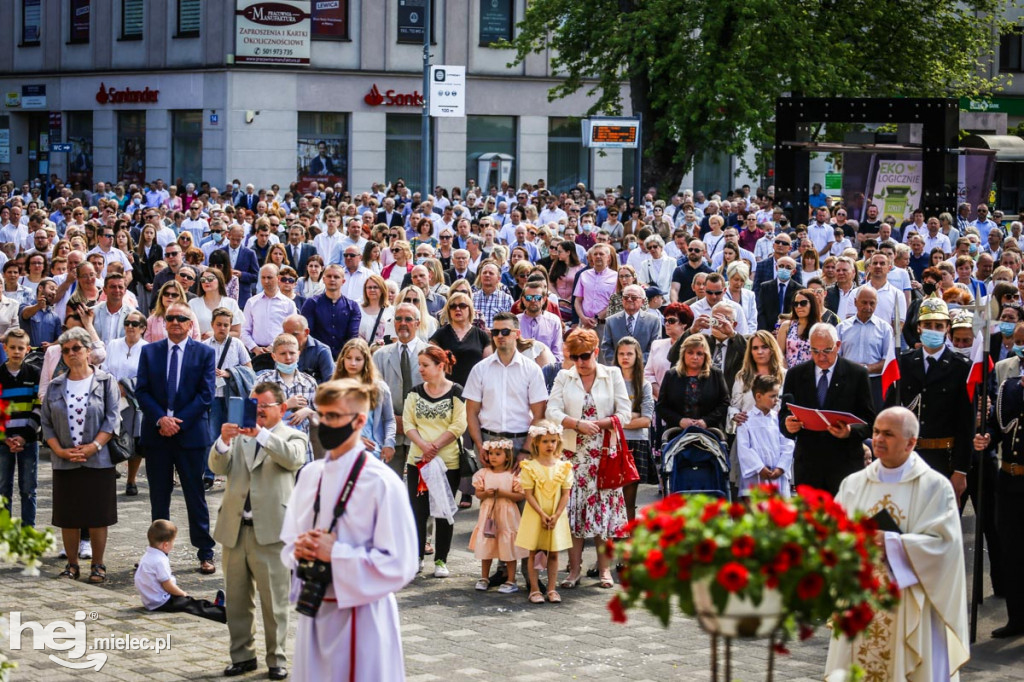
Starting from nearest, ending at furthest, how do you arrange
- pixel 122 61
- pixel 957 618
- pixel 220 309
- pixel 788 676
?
pixel 957 618 < pixel 788 676 < pixel 220 309 < pixel 122 61

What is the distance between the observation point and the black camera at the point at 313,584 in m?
7.27

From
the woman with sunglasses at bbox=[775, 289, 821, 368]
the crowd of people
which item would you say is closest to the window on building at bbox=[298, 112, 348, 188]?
the crowd of people

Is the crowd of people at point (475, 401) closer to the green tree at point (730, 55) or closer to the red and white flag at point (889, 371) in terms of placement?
the red and white flag at point (889, 371)

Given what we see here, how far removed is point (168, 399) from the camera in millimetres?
12523

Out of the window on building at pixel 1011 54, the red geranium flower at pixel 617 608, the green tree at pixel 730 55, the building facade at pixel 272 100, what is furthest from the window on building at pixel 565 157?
the red geranium flower at pixel 617 608

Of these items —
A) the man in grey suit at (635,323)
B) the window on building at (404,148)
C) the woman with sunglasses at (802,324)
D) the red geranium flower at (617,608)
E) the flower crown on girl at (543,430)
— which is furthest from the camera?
the window on building at (404,148)

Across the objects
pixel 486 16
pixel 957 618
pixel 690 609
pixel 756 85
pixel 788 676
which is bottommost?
pixel 788 676

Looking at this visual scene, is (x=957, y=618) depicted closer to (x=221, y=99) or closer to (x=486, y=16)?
(x=221, y=99)

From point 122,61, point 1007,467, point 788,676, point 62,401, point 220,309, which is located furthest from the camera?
point 122,61

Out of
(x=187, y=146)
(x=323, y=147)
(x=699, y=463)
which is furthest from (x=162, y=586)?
(x=187, y=146)

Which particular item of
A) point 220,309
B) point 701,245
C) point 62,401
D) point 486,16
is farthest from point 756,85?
point 62,401

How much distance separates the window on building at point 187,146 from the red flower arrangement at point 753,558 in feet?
138

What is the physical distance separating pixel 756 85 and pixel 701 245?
19164 millimetres

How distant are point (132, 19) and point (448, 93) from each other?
59.6 feet
